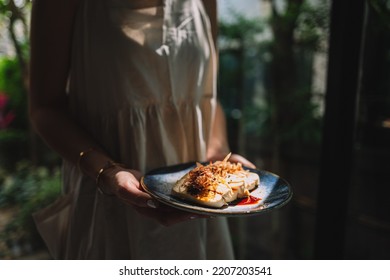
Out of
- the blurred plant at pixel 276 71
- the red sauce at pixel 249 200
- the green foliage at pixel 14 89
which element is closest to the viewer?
the red sauce at pixel 249 200

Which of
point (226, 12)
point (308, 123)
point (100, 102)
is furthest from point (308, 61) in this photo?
point (100, 102)

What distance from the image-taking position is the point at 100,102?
42.8 inches

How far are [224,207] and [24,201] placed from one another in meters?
2.71

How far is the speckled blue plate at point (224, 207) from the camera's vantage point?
0.84 meters

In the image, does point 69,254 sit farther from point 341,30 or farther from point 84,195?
point 341,30

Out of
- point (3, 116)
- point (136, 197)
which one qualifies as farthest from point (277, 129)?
point (3, 116)

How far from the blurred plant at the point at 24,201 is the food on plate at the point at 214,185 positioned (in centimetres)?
237

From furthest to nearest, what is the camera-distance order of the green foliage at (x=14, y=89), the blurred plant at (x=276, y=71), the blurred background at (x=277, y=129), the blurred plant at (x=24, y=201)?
the green foliage at (x=14, y=89) < the blurred plant at (x=24, y=201) < the blurred plant at (x=276, y=71) < the blurred background at (x=277, y=129)

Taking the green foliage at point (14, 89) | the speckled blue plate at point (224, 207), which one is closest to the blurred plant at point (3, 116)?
the green foliage at point (14, 89)

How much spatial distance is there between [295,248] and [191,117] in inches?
92.5

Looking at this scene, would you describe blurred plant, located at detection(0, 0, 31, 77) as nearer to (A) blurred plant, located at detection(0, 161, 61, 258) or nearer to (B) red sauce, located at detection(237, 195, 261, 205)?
(A) blurred plant, located at detection(0, 161, 61, 258)

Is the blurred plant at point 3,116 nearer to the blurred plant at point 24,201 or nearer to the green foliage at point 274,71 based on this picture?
the blurred plant at point 24,201

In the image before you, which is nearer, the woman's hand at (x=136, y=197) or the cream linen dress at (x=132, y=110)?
the woman's hand at (x=136, y=197)

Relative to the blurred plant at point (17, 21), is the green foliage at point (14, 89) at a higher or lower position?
Answer: lower
